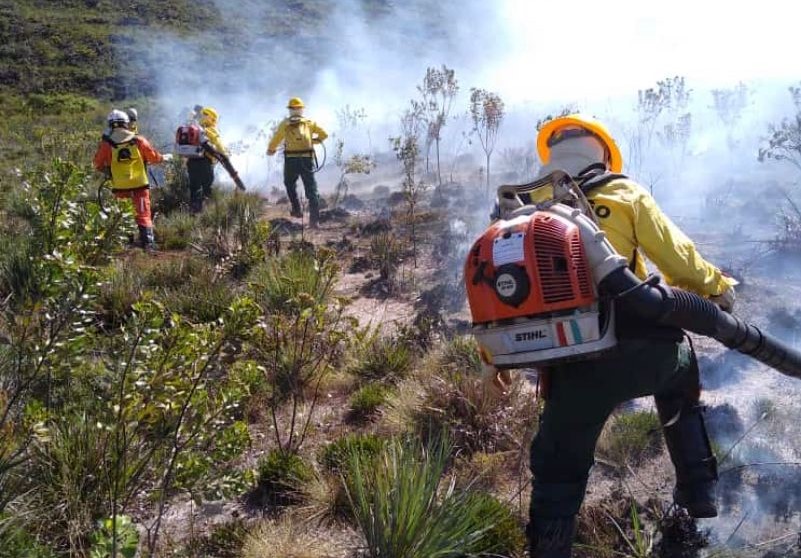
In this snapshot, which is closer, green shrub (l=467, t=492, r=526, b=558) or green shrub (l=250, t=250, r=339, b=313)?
green shrub (l=467, t=492, r=526, b=558)

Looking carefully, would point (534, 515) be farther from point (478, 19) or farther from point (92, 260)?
point (478, 19)

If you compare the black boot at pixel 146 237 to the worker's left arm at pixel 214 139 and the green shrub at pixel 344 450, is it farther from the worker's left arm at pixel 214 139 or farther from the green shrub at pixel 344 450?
the green shrub at pixel 344 450

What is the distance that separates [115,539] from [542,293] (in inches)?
55.4

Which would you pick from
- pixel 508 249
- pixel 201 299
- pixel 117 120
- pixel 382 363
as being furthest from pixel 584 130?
pixel 117 120

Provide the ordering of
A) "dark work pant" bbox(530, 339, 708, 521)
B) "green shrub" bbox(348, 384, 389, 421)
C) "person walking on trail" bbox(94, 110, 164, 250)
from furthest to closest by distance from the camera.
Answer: "person walking on trail" bbox(94, 110, 164, 250)
"green shrub" bbox(348, 384, 389, 421)
"dark work pant" bbox(530, 339, 708, 521)

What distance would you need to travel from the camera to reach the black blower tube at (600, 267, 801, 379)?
73.4 inches

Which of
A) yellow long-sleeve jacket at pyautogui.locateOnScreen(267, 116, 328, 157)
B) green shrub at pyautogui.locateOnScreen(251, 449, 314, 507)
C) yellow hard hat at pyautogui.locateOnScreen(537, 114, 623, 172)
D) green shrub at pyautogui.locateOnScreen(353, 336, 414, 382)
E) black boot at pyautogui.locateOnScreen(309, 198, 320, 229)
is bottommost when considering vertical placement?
green shrub at pyautogui.locateOnScreen(251, 449, 314, 507)

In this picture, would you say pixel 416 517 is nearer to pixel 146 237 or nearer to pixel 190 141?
pixel 146 237

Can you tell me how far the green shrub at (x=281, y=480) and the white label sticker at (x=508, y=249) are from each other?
4.83ft

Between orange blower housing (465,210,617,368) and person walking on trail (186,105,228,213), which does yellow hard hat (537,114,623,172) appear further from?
person walking on trail (186,105,228,213)

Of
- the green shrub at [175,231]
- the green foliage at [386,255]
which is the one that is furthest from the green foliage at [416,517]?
the green shrub at [175,231]

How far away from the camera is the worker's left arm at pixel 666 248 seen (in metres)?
2.08

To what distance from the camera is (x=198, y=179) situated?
28.8 feet

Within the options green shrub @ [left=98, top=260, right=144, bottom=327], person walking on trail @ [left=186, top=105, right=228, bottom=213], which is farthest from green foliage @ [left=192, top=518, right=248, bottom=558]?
person walking on trail @ [left=186, top=105, right=228, bottom=213]
